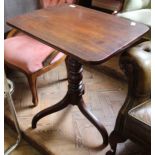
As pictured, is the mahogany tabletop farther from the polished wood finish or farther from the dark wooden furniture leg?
the polished wood finish

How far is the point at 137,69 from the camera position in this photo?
3.95 feet

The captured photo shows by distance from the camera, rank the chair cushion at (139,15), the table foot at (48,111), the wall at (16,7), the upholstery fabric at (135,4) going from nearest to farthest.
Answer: the table foot at (48,111) < the wall at (16,7) < the chair cushion at (139,15) < the upholstery fabric at (135,4)

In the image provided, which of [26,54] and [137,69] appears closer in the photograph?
[137,69]

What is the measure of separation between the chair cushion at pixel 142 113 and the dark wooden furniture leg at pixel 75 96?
39cm

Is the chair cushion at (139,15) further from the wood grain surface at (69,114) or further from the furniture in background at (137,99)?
the furniture in background at (137,99)

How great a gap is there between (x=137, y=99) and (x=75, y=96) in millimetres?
455

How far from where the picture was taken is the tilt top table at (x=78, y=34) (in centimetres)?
113

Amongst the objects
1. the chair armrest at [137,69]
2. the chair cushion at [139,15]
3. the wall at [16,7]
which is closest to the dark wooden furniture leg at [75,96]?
the chair armrest at [137,69]

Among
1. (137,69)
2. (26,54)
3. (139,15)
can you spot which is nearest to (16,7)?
(26,54)

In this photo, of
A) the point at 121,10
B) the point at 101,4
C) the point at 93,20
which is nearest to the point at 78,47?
the point at 93,20

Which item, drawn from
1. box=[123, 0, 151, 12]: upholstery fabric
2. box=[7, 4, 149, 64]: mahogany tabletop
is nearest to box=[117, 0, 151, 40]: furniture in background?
box=[123, 0, 151, 12]: upholstery fabric

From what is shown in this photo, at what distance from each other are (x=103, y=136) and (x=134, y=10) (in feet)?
4.18

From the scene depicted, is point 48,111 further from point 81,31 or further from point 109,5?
point 109,5
